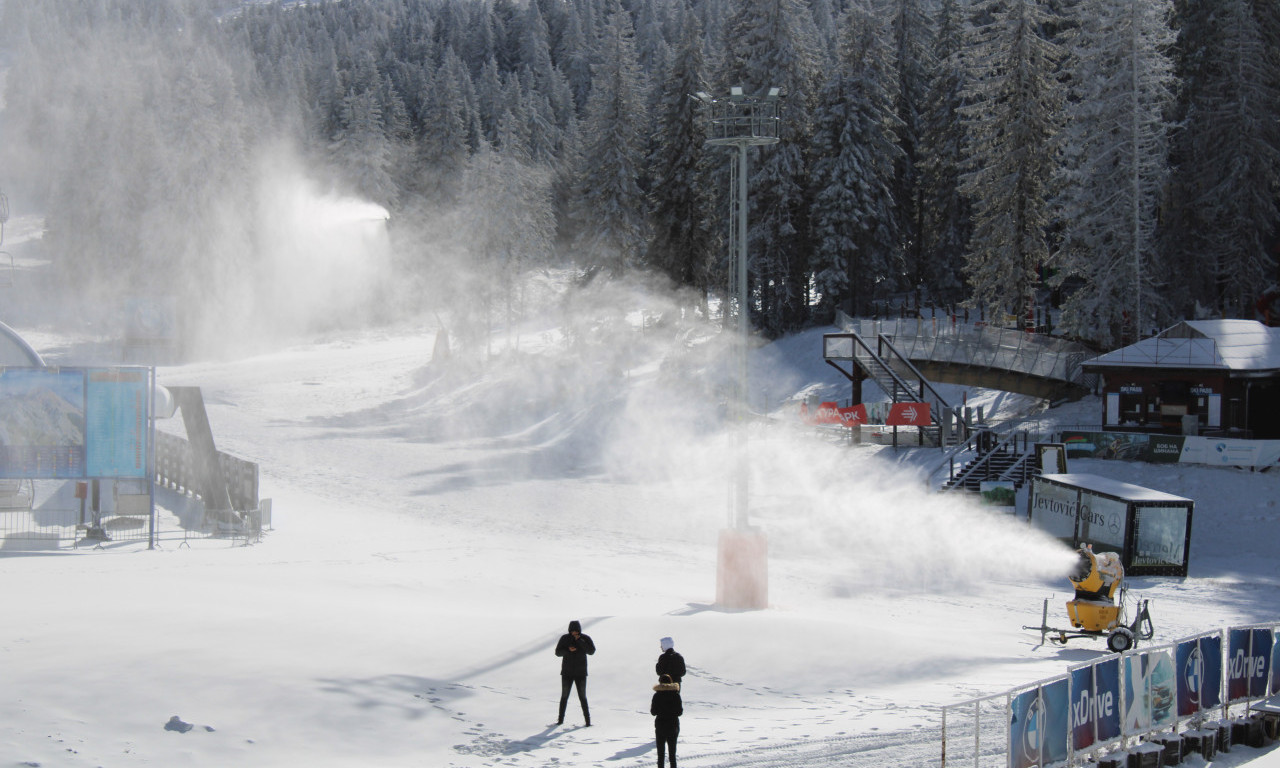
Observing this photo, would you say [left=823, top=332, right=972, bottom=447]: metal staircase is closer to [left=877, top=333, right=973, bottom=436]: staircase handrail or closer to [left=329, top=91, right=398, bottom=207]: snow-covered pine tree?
[left=877, top=333, right=973, bottom=436]: staircase handrail

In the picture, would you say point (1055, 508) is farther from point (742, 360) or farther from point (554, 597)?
point (554, 597)

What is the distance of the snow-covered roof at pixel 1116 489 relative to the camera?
75.5 ft

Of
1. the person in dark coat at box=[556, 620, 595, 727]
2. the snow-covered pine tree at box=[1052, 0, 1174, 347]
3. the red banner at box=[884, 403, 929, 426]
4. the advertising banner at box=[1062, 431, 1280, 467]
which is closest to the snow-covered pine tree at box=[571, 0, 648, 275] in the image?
the snow-covered pine tree at box=[1052, 0, 1174, 347]

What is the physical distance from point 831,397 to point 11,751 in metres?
34.0

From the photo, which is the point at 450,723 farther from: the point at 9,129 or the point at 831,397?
the point at 9,129

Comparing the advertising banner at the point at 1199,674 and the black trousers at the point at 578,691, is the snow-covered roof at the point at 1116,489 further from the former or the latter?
the black trousers at the point at 578,691

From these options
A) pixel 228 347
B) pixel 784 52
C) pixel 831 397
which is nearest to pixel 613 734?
pixel 831 397

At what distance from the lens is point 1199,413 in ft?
106

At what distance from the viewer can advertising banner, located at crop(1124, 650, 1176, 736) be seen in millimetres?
10477

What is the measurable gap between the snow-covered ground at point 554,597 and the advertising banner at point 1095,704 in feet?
4.58

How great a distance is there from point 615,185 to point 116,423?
35.3 m

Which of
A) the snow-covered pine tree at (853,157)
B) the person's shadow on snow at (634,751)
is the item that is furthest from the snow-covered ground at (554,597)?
the snow-covered pine tree at (853,157)

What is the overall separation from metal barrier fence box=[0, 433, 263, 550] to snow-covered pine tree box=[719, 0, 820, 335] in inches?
1050

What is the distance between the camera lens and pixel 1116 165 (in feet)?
123
